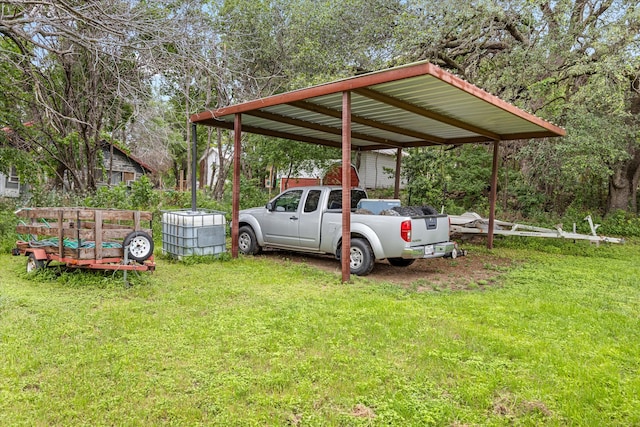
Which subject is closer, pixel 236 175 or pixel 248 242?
pixel 236 175

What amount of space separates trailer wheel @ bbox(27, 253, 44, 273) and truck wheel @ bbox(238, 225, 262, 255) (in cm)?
379

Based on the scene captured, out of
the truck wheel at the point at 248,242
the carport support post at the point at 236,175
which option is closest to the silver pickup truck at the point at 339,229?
the truck wheel at the point at 248,242

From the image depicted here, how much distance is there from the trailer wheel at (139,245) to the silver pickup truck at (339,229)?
9.62 ft

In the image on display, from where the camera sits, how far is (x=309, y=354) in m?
3.54

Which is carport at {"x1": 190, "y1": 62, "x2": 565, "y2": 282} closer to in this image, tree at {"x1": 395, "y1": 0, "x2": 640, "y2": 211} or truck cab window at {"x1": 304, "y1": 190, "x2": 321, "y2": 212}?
truck cab window at {"x1": 304, "y1": 190, "x2": 321, "y2": 212}

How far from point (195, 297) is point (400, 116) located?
5305mm

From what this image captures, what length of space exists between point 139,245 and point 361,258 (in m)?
3.57

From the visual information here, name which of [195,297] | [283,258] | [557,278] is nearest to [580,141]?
[557,278]

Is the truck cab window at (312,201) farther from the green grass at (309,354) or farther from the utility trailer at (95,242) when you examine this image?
the utility trailer at (95,242)

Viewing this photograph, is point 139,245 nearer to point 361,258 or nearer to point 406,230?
point 361,258

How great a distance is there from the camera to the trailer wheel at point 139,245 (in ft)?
18.8

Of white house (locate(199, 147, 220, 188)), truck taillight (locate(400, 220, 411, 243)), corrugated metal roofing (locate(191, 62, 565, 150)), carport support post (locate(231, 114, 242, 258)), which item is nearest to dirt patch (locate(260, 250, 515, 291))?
truck taillight (locate(400, 220, 411, 243))

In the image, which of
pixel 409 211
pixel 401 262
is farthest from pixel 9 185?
pixel 409 211

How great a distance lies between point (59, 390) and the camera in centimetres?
285
